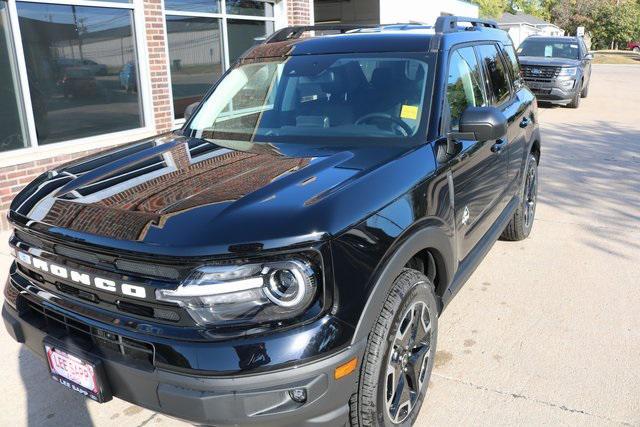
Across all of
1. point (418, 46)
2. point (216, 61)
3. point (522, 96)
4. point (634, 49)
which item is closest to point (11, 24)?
point (216, 61)

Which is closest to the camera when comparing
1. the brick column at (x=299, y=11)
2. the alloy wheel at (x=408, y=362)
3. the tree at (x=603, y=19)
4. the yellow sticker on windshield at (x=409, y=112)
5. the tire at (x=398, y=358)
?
the tire at (x=398, y=358)

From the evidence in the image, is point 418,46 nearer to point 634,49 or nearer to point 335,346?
point 335,346

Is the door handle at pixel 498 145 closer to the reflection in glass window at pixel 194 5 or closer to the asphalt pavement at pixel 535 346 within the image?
the asphalt pavement at pixel 535 346

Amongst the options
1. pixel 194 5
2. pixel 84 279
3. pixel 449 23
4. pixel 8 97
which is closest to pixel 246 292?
pixel 84 279

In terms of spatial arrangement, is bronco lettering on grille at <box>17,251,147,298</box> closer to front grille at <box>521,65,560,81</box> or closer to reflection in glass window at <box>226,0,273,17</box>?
reflection in glass window at <box>226,0,273,17</box>

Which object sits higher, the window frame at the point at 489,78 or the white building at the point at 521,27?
the white building at the point at 521,27

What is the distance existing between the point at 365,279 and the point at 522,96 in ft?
11.4

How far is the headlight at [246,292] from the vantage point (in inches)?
80.3

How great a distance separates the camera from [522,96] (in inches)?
199

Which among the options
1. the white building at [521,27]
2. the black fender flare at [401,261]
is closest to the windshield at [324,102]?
the black fender flare at [401,261]

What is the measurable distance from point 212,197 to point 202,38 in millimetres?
6976

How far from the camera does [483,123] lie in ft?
9.74

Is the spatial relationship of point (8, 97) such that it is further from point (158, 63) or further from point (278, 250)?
point (278, 250)

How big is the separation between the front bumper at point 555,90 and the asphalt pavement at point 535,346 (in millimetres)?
9331
